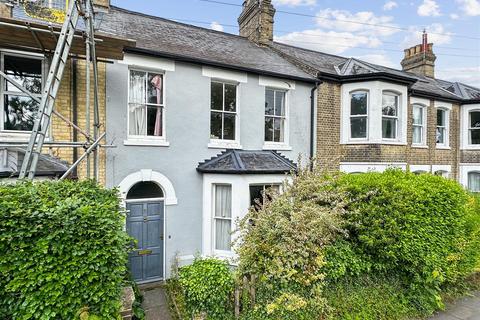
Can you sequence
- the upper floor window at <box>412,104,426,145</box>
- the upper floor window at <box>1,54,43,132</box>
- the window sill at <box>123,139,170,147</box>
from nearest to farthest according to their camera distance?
the upper floor window at <box>1,54,43,132</box> → the window sill at <box>123,139,170,147</box> → the upper floor window at <box>412,104,426,145</box>

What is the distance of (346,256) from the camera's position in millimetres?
5598

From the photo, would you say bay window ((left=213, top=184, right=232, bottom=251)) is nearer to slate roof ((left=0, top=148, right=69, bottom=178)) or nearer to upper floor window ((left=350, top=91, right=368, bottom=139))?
slate roof ((left=0, top=148, right=69, bottom=178))

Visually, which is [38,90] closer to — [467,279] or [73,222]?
[73,222]

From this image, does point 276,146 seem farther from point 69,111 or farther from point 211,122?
point 69,111

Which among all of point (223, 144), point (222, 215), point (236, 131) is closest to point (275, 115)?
point (236, 131)

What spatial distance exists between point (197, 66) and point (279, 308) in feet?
21.3

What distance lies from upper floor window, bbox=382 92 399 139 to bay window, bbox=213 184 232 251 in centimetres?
664

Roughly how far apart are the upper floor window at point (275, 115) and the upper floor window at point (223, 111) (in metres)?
1.26

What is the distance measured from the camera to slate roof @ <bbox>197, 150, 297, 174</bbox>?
308 inches

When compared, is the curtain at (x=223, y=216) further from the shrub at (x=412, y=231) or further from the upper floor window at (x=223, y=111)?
the shrub at (x=412, y=231)

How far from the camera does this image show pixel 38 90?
6.55 metres

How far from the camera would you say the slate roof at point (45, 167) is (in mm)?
5340

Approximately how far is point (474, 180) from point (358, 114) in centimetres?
909

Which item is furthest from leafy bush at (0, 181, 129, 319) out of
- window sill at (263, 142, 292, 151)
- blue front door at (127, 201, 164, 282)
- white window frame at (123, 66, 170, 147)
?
window sill at (263, 142, 292, 151)
